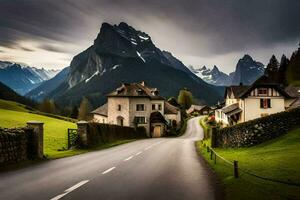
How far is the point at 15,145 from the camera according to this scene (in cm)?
1950

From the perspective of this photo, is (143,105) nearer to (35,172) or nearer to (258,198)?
(35,172)

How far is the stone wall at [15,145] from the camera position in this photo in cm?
1820

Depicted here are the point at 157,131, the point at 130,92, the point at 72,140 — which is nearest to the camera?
the point at 72,140

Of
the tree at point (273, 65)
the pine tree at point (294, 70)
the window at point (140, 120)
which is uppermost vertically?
the tree at point (273, 65)

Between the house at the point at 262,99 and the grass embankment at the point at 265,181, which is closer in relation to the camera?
the grass embankment at the point at 265,181

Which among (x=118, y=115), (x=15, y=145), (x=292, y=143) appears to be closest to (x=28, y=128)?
(x=15, y=145)

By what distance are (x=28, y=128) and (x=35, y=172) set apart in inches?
261

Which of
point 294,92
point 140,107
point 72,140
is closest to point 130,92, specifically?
point 140,107

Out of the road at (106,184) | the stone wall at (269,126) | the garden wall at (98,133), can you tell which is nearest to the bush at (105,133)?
the garden wall at (98,133)

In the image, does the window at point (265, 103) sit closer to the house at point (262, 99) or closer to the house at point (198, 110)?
the house at point (262, 99)

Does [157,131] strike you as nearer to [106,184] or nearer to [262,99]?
[262,99]

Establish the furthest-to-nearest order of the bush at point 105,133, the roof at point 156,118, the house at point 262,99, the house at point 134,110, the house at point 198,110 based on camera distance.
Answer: the house at point 198,110, the roof at point 156,118, the house at point 134,110, the house at point 262,99, the bush at point 105,133

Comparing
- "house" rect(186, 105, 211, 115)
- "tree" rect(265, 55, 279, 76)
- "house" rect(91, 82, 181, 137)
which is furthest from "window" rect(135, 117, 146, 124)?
"house" rect(186, 105, 211, 115)

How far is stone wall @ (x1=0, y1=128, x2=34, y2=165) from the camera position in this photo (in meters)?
18.2
